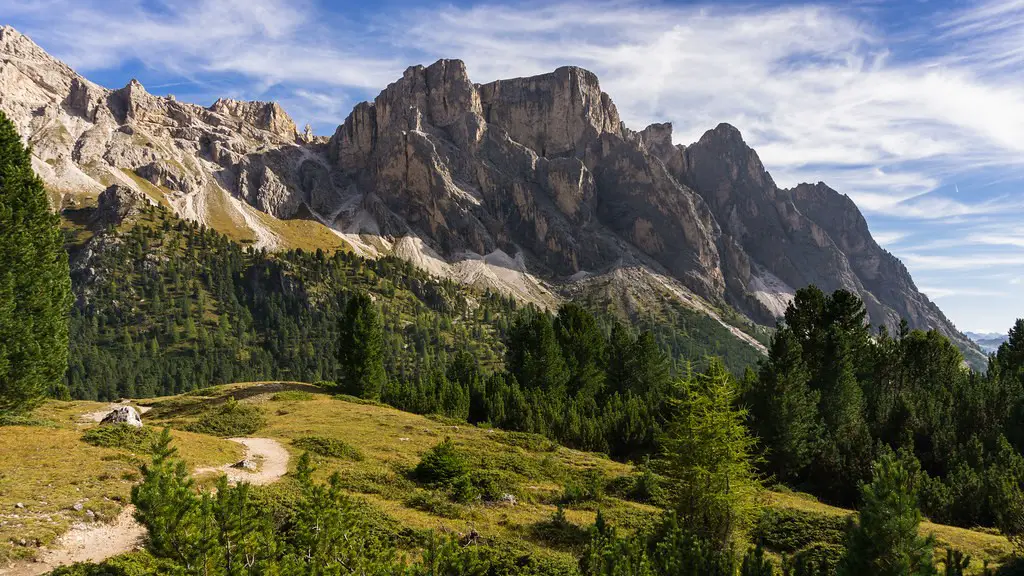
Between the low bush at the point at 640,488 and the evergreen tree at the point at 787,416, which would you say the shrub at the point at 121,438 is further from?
the evergreen tree at the point at 787,416

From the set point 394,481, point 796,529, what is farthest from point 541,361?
point 796,529

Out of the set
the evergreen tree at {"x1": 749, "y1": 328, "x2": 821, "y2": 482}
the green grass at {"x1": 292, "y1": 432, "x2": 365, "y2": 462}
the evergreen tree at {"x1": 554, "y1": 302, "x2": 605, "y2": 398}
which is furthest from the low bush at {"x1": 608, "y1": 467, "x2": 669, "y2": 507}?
the evergreen tree at {"x1": 554, "y1": 302, "x2": 605, "y2": 398}

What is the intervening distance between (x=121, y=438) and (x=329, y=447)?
1134 centimetres

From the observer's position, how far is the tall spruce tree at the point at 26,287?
83.1 ft

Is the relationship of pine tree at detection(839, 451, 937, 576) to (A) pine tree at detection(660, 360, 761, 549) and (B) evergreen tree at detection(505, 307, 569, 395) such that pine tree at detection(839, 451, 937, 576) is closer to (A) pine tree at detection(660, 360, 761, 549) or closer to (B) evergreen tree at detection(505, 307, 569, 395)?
(A) pine tree at detection(660, 360, 761, 549)

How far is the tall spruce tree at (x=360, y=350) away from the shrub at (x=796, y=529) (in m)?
48.2

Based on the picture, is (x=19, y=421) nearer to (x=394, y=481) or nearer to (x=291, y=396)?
(x=394, y=481)

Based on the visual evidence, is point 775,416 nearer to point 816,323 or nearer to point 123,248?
point 816,323

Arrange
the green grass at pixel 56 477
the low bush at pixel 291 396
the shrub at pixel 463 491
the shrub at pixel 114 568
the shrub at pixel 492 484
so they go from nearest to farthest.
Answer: the shrub at pixel 114 568, the green grass at pixel 56 477, the shrub at pixel 463 491, the shrub at pixel 492 484, the low bush at pixel 291 396

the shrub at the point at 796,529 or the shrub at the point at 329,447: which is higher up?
the shrub at the point at 796,529

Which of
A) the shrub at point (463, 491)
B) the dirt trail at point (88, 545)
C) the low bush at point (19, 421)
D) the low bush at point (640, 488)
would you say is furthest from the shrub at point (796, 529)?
the low bush at point (19, 421)

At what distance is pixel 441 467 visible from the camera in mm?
30109

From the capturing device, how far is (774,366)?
47000 millimetres

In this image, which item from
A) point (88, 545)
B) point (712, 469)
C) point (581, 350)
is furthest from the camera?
point (581, 350)
